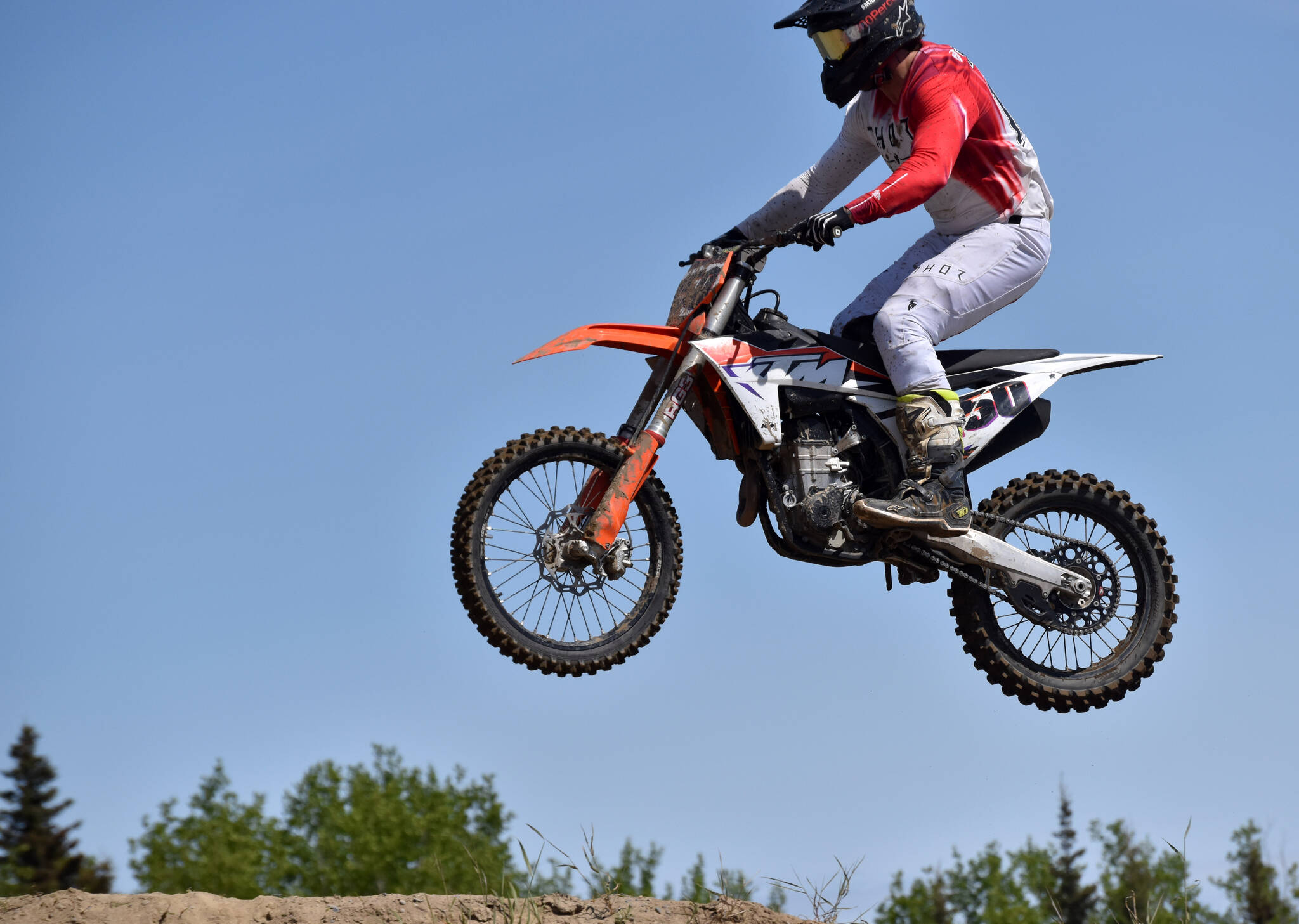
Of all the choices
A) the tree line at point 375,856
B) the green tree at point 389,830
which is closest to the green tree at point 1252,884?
the tree line at point 375,856

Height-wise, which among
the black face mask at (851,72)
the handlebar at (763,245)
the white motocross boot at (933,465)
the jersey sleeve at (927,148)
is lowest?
the white motocross boot at (933,465)

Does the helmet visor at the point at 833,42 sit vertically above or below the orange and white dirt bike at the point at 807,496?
above

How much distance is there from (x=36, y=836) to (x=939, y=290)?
44727 millimetres

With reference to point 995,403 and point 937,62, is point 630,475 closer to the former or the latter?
point 995,403

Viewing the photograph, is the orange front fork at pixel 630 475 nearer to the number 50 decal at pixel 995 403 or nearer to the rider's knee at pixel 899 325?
the rider's knee at pixel 899 325

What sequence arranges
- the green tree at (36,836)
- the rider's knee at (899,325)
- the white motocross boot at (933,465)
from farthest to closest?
the green tree at (36,836)
the rider's knee at (899,325)
the white motocross boot at (933,465)

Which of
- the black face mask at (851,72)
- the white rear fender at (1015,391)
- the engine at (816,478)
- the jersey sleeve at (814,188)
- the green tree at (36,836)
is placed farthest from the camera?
the green tree at (36,836)

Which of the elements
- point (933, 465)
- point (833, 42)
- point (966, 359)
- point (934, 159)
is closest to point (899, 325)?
point (966, 359)

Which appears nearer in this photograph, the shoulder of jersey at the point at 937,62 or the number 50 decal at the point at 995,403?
the shoulder of jersey at the point at 937,62

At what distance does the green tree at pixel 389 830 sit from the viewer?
4931 centimetres

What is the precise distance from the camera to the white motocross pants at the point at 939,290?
7.13 meters

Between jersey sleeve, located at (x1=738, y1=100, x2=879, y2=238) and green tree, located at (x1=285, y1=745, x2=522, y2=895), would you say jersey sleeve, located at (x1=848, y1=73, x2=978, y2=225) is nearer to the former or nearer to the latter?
jersey sleeve, located at (x1=738, y1=100, x2=879, y2=238)

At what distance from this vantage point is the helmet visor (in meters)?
Result: 7.23

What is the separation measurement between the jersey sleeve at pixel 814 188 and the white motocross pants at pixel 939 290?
0.61m
